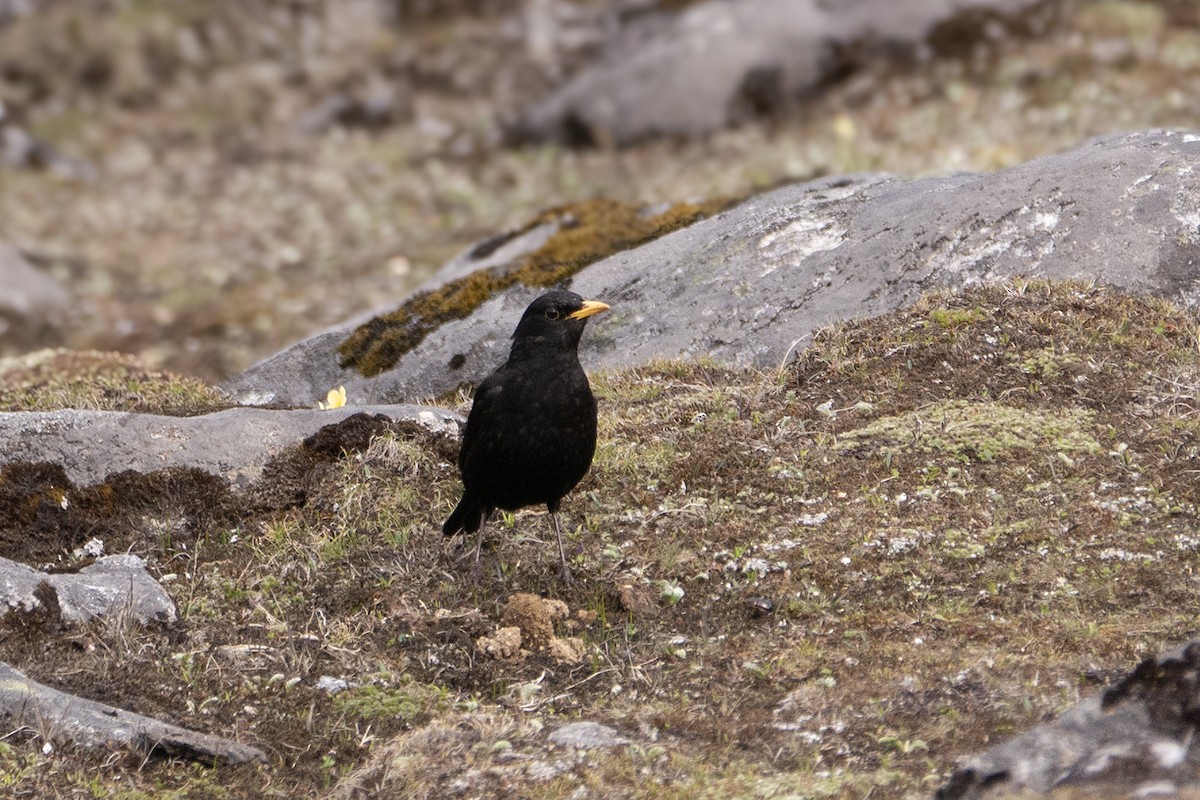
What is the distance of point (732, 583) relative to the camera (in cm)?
733

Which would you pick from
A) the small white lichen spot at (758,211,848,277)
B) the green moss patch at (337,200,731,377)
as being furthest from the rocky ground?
the green moss patch at (337,200,731,377)

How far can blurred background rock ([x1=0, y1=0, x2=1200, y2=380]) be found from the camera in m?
19.0

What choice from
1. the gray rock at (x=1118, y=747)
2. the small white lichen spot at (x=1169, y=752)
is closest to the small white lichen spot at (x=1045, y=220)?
the gray rock at (x=1118, y=747)

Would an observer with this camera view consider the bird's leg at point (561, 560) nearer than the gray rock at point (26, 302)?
Yes

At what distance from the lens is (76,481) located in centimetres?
825

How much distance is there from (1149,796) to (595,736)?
259 cm

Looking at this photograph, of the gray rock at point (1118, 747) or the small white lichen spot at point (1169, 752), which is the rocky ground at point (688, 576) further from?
the small white lichen spot at point (1169, 752)

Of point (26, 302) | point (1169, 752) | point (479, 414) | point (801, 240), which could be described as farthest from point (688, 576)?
point (26, 302)

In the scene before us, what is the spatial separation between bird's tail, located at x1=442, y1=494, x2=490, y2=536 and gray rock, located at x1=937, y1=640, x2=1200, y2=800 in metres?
3.66

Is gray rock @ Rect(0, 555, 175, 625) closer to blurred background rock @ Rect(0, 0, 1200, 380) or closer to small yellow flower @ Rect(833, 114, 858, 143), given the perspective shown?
blurred background rock @ Rect(0, 0, 1200, 380)

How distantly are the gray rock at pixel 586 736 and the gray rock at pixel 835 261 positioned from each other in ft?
12.4

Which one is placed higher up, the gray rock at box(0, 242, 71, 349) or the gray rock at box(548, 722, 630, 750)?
the gray rock at box(0, 242, 71, 349)

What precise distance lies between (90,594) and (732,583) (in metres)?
3.54

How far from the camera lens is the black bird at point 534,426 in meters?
7.51
